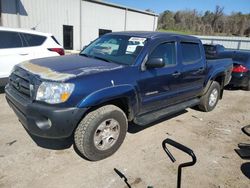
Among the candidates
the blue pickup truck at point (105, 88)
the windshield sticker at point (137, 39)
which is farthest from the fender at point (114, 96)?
the windshield sticker at point (137, 39)

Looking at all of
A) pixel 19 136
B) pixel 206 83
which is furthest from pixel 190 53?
pixel 19 136

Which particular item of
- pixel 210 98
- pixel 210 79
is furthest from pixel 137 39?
pixel 210 98

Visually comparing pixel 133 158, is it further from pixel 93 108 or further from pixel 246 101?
pixel 246 101

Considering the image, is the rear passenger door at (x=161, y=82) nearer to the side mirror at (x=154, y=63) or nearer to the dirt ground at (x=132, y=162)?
the side mirror at (x=154, y=63)

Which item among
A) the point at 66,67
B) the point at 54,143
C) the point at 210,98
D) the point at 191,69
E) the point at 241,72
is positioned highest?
the point at 66,67

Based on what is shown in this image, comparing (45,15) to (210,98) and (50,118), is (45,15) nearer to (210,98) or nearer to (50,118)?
(210,98)

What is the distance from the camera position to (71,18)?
17797 mm

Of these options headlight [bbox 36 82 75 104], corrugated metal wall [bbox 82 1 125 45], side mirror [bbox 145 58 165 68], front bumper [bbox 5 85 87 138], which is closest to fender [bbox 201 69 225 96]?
side mirror [bbox 145 58 165 68]

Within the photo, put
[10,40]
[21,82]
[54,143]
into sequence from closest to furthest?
[21,82]
[54,143]
[10,40]

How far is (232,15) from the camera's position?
59188 mm

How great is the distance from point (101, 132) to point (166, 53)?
76.3 inches

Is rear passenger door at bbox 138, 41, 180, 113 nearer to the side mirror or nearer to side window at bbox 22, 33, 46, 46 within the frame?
the side mirror

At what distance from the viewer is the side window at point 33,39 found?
6.65m

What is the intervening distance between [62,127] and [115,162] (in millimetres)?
996
